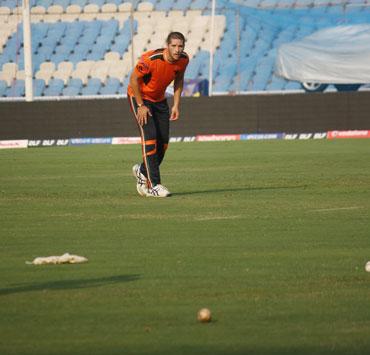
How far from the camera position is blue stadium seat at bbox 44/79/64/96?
1736 inches

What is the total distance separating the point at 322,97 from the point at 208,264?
2545 cm

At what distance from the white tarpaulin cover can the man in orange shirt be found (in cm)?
2607

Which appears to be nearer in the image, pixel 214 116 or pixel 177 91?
pixel 177 91

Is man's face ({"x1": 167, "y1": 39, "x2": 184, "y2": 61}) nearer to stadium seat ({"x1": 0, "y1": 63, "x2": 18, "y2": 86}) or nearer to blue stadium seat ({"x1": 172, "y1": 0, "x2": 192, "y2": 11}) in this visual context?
stadium seat ({"x1": 0, "y1": 63, "x2": 18, "y2": 86})

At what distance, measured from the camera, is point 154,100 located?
50.1 ft

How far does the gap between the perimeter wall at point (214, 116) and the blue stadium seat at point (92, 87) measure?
400 inches

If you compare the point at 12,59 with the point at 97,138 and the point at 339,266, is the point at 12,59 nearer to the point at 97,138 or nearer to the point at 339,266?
the point at 97,138

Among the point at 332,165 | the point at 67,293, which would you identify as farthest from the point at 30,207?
the point at 332,165

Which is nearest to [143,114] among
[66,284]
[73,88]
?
[66,284]

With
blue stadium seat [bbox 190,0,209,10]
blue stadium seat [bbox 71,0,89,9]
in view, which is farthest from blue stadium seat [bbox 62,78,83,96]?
blue stadium seat [bbox 190,0,209,10]

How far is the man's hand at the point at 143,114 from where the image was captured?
14.9 m

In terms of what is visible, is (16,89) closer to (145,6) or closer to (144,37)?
(144,37)

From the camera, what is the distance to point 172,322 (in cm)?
689

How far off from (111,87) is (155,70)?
2900 centimetres
